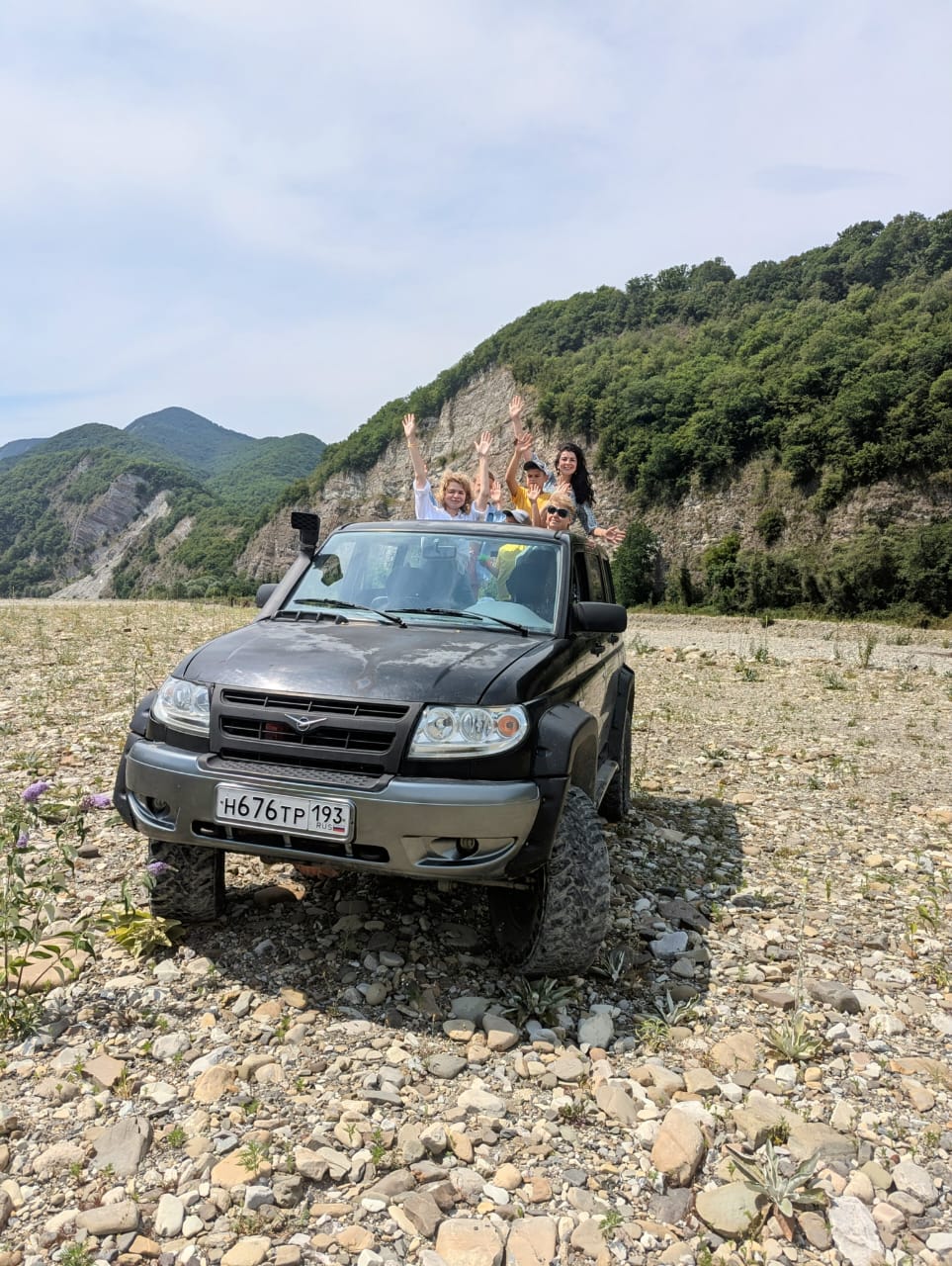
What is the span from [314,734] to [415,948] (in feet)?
3.94

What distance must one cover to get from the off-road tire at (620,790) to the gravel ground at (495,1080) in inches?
14.1

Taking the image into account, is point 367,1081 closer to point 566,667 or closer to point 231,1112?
point 231,1112

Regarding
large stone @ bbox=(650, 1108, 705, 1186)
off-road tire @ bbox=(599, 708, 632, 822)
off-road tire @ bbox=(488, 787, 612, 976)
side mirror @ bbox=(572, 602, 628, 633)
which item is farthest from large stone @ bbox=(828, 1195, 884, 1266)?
off-road tire @ bbox=(599, 708, 632, 822)

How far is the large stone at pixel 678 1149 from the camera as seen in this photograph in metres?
2.35

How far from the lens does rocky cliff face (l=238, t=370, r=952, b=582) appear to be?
73.6 metres

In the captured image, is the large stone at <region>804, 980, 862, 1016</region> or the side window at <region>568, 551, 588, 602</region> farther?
the side window at <region>568, 551, 588, 602</region>

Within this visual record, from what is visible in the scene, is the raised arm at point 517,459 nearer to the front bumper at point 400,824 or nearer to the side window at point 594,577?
the side window at point 594,577

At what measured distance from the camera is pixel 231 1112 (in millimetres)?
2527

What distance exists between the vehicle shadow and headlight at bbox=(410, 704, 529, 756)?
966mm

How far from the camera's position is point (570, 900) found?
3141 millimetres

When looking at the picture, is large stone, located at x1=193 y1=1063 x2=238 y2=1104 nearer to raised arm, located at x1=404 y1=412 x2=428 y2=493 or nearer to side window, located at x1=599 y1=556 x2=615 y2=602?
side window, located at x1=599 y1=556 x2=615 y2=602

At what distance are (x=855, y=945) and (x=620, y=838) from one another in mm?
1632

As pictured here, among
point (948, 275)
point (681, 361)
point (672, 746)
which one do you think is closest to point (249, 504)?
point (681, 361)

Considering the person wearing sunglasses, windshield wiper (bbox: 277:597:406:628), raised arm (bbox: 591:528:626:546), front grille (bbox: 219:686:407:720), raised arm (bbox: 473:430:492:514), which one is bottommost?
front grille (bbox: 219:686:407:720)
